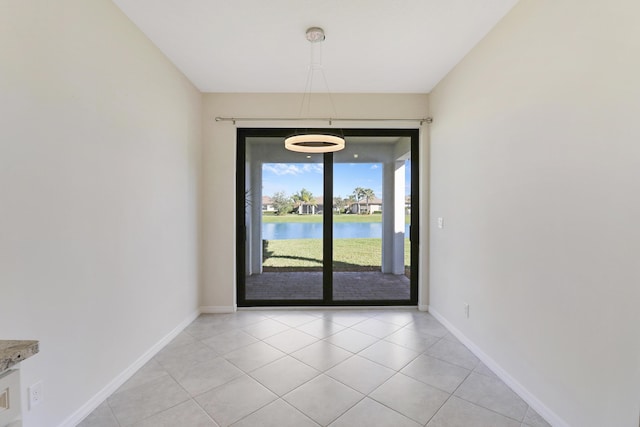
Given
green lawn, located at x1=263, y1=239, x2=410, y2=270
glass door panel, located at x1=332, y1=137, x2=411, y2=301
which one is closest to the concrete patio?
glass door panel, located at x1=332, y1=137, x2=411, y2=301

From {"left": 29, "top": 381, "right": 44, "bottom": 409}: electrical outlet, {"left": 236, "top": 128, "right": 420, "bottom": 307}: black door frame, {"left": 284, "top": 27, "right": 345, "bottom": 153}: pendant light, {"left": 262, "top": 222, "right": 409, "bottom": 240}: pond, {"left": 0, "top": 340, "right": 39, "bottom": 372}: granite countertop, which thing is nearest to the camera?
{"left": 0, "top": 340, "right": 39, "bottom": 372}: granite countertop

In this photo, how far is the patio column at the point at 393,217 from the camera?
4141 millimetres

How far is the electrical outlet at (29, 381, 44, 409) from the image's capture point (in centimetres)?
156

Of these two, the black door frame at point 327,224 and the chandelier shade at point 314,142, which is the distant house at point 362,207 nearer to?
the black door frame at point 327,224

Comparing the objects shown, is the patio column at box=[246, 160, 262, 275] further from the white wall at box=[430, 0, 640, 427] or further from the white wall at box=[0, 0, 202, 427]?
the white wall at box=[430, 0, 640, 427]

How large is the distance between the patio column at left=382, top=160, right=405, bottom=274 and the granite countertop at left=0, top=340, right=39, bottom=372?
147 inches

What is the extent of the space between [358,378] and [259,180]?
2747 millimetres

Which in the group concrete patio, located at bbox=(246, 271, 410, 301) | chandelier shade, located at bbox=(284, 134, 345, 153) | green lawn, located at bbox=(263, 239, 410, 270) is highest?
chandelier shade, located at bbox=(284, 134, 345, 153)

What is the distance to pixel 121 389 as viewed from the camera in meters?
2.22

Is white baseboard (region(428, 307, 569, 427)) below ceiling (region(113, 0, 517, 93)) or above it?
below

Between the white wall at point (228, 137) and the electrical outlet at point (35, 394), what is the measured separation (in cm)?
228

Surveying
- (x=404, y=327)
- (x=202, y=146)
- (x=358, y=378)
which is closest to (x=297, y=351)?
(x=358, y=378)

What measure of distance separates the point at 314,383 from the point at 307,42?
292cm

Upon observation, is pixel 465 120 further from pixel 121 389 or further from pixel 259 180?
pixel 121 389
